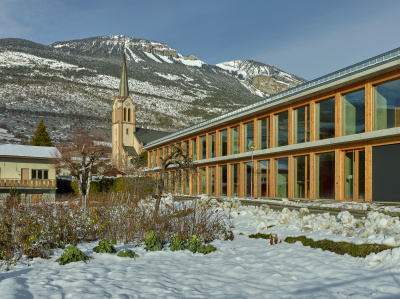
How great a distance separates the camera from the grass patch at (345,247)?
735cm

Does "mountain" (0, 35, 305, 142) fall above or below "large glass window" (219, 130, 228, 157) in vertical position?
above

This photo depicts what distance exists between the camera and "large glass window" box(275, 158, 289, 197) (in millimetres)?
23844

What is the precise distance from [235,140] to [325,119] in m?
10.6

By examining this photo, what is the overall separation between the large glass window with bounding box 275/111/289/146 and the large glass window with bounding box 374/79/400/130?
6.99 meters

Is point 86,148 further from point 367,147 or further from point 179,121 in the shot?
point 179,121

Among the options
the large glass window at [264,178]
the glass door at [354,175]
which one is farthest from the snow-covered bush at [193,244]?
the large glass window at [264,178]

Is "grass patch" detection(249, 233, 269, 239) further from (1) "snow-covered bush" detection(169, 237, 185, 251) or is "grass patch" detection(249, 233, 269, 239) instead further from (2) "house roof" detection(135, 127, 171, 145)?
(2) "house roof" detection(135, 127, 171, 145)

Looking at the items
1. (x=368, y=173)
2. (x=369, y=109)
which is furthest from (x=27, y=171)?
(x=369, y=109)

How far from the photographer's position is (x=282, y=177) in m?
24.3

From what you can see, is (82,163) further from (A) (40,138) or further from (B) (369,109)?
(B) (369,109)

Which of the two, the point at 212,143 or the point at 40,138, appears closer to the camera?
the point at 212,143

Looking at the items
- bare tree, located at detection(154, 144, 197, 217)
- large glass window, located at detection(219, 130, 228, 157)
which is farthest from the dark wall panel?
large glass window, located at detection(219, 130, 228, 157)

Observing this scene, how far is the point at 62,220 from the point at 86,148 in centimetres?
2993

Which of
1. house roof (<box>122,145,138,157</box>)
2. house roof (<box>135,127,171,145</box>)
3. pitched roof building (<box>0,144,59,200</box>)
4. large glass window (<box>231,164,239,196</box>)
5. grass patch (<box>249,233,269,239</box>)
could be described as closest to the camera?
grass patch (<box>249,233,269,239</box>)
